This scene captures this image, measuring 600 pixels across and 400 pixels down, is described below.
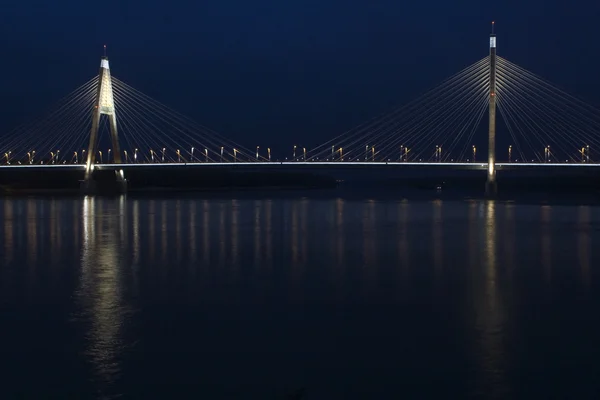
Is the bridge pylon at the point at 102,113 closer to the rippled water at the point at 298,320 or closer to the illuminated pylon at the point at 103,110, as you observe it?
the illuminated pylon at the point at 103,110

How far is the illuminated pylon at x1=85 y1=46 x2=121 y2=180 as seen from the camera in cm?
4259

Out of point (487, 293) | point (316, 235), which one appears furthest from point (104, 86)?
point (487, 293)

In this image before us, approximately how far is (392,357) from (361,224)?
13954 millimetres

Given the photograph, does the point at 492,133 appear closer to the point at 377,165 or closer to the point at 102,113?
the point at 377,165

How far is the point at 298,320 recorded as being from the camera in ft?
22.3

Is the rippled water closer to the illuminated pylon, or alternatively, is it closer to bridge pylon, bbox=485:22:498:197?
bridge pylon, bbox=485:22:498:197

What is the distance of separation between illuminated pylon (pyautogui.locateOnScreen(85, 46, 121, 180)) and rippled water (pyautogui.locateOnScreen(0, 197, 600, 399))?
3001cm

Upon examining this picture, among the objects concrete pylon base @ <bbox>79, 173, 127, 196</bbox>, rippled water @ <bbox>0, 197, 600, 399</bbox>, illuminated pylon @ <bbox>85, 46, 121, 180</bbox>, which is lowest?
rippled water @ <bbox>0, 197, 600, 399</bbox>

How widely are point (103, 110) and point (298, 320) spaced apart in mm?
37777

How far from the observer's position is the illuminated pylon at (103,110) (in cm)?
4259

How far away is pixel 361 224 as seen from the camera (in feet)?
63.9

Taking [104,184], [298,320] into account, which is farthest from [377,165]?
[298,320]

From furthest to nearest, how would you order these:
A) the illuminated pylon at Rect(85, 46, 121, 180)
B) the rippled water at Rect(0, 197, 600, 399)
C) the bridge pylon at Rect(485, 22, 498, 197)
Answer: the illuminated pylon at Rect(85, 46, 121, 180) < the bridge pylon at Rect(485, 22, 498, 197) < the rippled water at Rect(0, 197, 600, 399)

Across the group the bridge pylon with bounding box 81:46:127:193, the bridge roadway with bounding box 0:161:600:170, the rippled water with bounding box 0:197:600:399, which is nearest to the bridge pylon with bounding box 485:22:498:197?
the bridge roadway with bounding box 0:161:600:170
